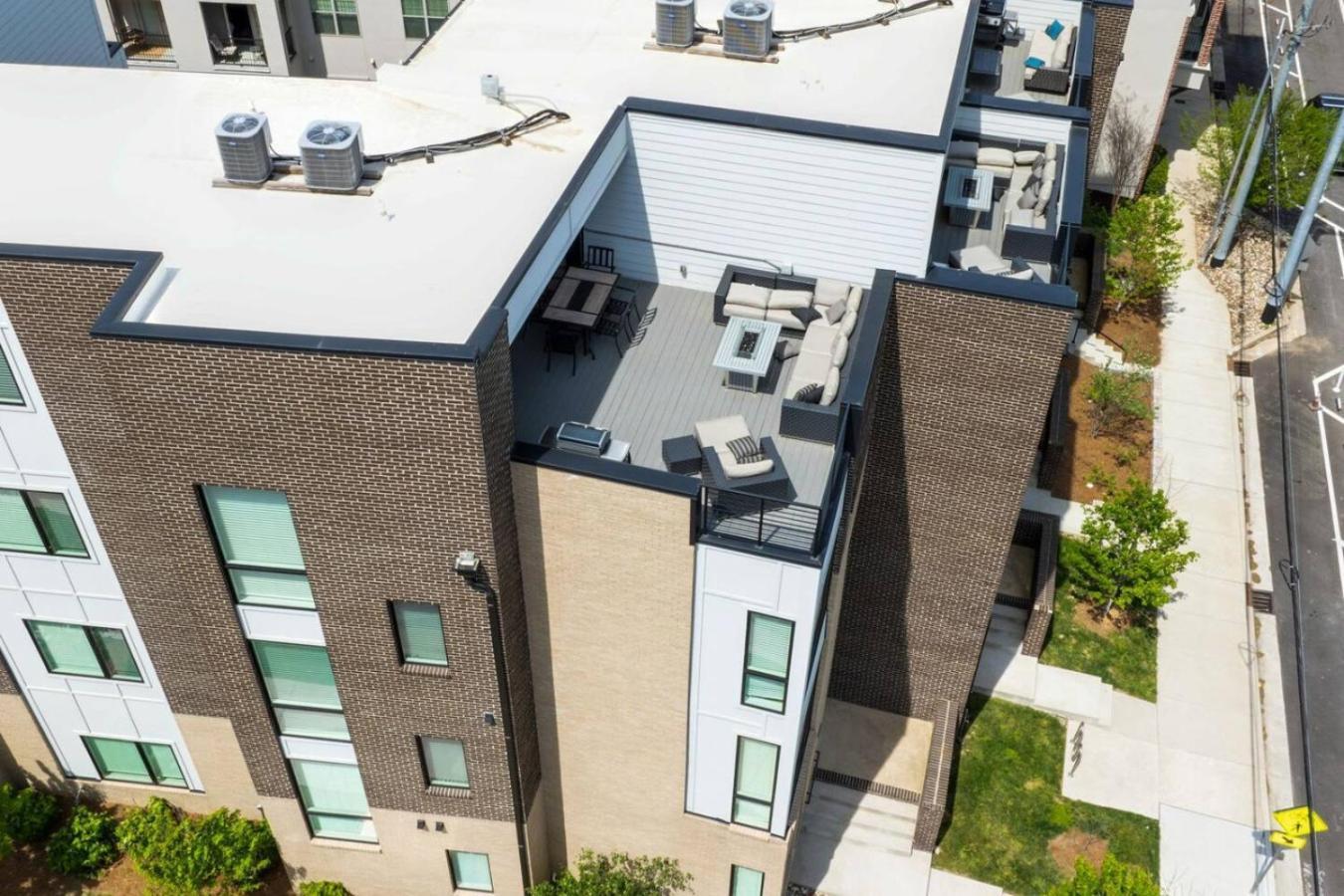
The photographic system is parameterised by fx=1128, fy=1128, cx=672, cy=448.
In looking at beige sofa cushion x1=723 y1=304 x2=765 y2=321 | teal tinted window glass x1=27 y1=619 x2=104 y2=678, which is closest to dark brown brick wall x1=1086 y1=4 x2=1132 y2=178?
beige sofa cushion x1=723 y1=304 x2=765 y2=321

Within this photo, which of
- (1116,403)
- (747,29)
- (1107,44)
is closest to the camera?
(747,29)

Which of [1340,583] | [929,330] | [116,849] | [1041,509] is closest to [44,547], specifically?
[116,849]

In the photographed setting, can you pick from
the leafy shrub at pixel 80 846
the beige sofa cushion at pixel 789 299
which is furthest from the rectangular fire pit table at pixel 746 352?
the leafy shrub at pixel 80 846

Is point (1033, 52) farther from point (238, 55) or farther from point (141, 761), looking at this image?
point (141, 761)

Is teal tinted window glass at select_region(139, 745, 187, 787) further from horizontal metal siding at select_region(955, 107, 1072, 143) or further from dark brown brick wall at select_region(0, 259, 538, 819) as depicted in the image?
horizontal metal siding at select_region(955, 107, 1072, 143)

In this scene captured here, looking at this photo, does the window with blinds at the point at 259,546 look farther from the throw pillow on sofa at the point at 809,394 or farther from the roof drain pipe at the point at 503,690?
the throw pillow on sofa at the point at 809,394

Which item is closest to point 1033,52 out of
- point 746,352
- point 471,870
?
point 746,352
